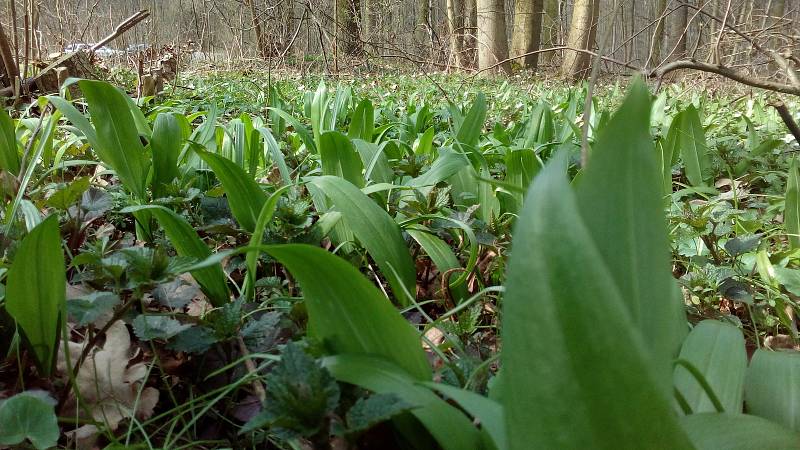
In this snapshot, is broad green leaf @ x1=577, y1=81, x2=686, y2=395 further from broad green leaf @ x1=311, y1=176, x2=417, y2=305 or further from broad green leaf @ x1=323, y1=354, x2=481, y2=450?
broad green leaf @ x1=311, y1=176, x2=417, y2=305

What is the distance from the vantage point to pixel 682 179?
7.37ft

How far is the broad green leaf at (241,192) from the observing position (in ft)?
3.82

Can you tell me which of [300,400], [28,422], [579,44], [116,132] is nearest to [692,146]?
[116,132]

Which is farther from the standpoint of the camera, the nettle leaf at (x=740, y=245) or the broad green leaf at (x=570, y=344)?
the nettle leaf at (x=740, y=245)

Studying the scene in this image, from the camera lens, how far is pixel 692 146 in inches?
82.3

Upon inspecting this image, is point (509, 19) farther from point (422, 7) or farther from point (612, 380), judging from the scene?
point (612, 380)

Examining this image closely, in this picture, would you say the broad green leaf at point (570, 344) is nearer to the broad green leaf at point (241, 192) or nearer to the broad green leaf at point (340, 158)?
the broad green leaf at point (241, 192)

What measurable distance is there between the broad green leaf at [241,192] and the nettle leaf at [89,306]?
45 cm

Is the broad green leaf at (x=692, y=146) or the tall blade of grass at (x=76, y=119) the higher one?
the tall blade of grass at (x=76, y=119)

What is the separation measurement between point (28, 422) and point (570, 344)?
1.95 feet

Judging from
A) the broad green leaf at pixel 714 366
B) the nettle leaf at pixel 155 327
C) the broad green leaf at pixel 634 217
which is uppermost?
the broad green leaf at pixel 634 217

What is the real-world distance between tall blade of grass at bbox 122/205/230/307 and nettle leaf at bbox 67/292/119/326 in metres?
0.22

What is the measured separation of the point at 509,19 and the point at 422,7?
342 centimetres

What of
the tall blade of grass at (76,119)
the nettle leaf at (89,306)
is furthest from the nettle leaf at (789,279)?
the tall blade of grass at (76,119)
